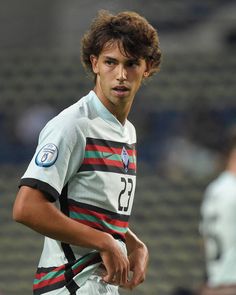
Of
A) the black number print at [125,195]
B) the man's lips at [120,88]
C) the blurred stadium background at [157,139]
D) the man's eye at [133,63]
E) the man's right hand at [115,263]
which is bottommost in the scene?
the blurred stadium background at [157,139]

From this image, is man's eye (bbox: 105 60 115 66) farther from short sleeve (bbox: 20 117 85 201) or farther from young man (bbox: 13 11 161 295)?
short sleeve (bbox: 20 117 85 201)

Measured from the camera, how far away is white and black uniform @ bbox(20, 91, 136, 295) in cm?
287

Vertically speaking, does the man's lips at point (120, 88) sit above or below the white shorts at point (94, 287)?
above

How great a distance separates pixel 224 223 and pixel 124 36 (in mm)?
1990

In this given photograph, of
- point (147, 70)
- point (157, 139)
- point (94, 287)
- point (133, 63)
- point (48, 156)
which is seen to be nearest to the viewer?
point (48, 156)

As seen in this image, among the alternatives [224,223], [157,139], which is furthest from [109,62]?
[157,139]

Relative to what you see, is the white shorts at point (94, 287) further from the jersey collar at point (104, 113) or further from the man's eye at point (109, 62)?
the man's eye at point (109, 62)

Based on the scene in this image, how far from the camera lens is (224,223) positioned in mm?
4809

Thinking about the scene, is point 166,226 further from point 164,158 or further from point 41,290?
point 41,290

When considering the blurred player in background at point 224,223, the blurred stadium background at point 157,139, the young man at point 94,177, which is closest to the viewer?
the young man at point 94,177

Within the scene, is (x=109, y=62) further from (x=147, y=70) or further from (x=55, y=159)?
(x=55, y=159)

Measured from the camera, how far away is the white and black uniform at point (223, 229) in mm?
4777

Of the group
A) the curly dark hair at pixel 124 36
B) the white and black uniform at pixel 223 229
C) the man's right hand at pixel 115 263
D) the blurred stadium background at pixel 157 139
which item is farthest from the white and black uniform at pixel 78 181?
the blurred stadium background at pixel 157 139

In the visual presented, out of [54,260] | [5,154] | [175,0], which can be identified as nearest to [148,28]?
[54,260]
